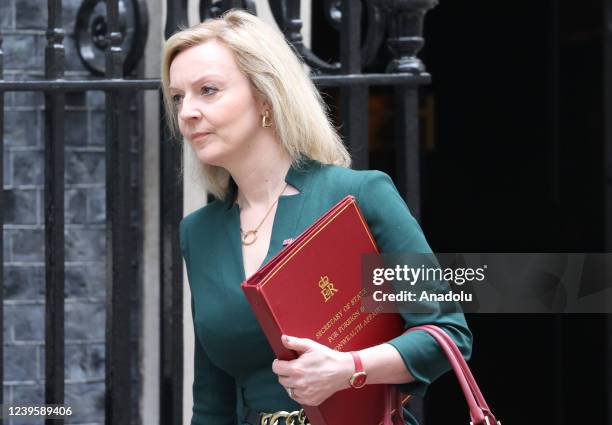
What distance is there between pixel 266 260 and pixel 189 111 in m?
0.36

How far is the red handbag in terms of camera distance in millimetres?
2400

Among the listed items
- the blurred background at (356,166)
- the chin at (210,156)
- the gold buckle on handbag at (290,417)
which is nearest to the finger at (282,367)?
the gold buckle on handbag at (290,417)

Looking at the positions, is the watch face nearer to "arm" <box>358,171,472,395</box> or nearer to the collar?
"arm" <box>358,171,472,395</box>

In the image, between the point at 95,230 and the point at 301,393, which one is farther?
the point at 95,230

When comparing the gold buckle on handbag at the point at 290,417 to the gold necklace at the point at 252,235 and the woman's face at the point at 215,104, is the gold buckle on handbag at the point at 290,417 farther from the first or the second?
the woman's face at the point at 215,104

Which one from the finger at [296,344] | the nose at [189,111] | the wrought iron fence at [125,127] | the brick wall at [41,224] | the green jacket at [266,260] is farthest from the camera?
the brick wall at [41,224]

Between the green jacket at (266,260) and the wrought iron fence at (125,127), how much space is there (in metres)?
0.76

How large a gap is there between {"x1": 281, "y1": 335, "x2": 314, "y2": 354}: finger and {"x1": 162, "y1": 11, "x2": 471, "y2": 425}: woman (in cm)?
18

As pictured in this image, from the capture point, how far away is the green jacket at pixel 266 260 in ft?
8.35

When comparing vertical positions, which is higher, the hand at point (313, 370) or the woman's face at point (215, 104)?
the woman's face at point (215, 104)

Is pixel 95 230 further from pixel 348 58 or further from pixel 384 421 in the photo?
pixel 384 421

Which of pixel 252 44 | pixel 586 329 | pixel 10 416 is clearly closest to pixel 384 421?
pixel 252 44

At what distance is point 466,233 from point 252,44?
14.2 ft

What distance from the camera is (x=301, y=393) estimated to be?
241 cm
